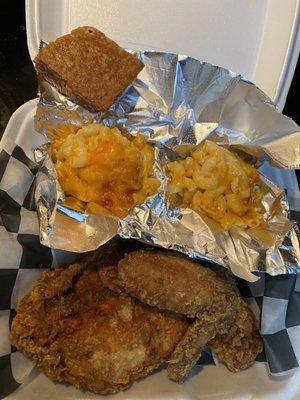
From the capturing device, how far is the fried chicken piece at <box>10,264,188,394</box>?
1.07 metres

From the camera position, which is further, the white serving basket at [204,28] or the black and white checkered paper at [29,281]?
the white serving basket at [204,28]

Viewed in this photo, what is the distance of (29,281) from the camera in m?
1.15

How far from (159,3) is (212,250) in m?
0.87

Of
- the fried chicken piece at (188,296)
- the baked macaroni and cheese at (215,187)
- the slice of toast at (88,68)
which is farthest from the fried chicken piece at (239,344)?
the slice of toast at (88,68)

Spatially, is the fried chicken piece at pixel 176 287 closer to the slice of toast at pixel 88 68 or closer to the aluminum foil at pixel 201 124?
the aluminum foil at pixel 201 124

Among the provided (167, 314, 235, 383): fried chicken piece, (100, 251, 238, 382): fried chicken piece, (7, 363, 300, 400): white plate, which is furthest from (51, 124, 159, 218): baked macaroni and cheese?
(7, 363, 300, 400): white plate

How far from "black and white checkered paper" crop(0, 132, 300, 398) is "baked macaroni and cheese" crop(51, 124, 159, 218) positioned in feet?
0.39

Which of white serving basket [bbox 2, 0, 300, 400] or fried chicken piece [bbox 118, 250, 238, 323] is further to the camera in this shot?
white serving basket [bbox 2, 0, 300, 400]

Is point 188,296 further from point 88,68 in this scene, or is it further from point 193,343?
point 88,68

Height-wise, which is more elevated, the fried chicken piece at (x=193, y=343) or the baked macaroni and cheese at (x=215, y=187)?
the baked macaroni and cheese at (x=215, y=187)

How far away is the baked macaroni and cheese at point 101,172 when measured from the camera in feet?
3.65

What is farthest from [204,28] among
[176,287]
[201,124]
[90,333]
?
[90,333]

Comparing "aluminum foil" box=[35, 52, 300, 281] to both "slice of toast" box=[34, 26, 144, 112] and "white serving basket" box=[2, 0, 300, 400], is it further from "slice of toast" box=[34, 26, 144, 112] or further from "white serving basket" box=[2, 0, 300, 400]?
"white serving basket" box=[2, 0, 300, 400]

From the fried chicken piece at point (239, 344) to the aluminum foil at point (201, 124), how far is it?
0.48 feet
